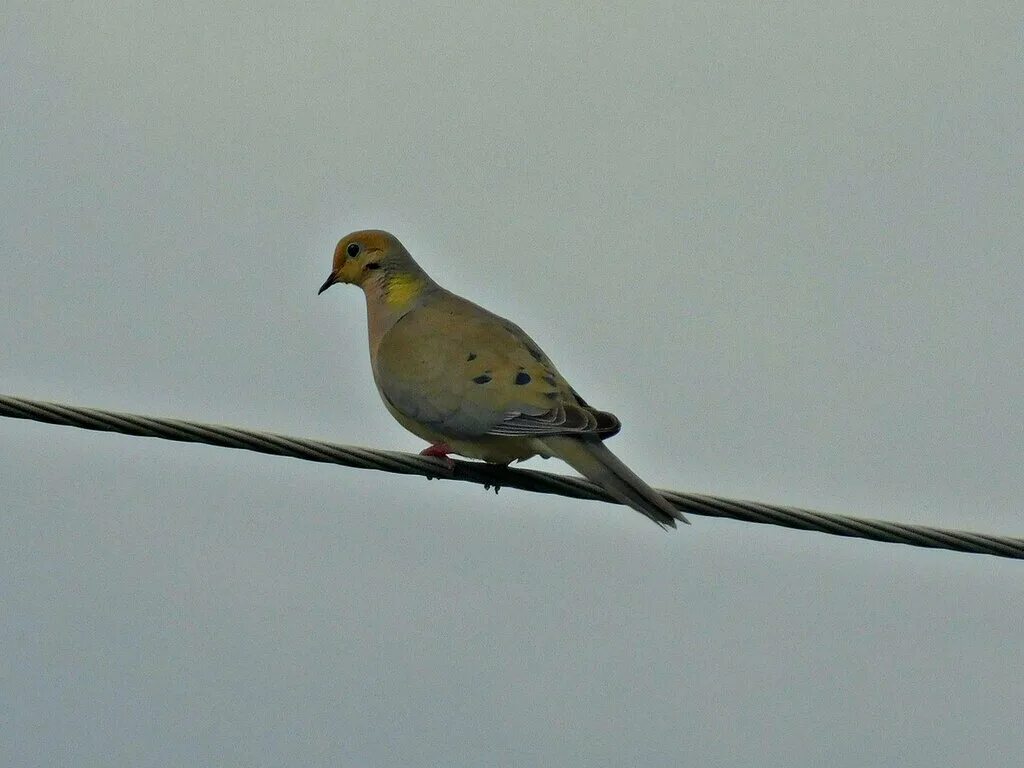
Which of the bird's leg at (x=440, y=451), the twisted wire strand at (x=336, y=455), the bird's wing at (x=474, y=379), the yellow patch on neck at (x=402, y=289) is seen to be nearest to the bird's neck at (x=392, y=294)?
the yellow patch on neck at (x=402, y=289)

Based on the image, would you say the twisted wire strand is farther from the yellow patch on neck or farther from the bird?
the yellow patch on neck

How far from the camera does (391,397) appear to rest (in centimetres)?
753

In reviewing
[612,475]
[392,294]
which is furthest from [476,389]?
[392,294]

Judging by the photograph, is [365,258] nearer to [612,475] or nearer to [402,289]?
[402,289]

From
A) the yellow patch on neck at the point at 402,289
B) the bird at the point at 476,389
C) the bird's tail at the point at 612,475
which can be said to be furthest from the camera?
the yellow patch on neck at the point at 402,289

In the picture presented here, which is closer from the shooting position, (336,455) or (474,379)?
(336,455)

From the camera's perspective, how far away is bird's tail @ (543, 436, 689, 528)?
5.84 metres

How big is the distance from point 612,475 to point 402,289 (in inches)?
102

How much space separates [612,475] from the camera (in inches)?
244

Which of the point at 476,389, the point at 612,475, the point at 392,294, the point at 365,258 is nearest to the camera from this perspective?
the point at 612,475

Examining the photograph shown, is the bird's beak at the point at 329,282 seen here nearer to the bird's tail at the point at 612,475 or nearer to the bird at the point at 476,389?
the bird at the point at 476,389

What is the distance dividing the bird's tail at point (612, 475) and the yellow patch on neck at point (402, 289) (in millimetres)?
1934

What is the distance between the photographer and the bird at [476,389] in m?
6.50

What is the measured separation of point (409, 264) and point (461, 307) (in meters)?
0.74
